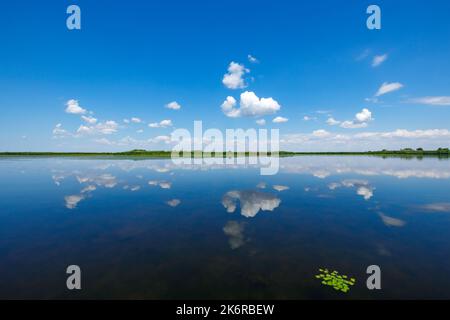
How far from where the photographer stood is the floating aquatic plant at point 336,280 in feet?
23.4

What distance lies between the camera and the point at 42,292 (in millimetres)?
6902

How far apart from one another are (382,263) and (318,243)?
256 cm

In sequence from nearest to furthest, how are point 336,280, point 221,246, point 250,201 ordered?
1. point 336,280
2. point 221,246
3. point 250,201

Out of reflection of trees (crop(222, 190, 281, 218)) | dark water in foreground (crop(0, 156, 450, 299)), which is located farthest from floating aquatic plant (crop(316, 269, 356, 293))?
reflection of trees (crop(222, 190, 281, 218))

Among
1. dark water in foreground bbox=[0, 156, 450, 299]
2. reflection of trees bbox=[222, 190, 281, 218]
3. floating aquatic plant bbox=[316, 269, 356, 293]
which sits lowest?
floating aquatic plant bbox=[316, 269, 356, 293]

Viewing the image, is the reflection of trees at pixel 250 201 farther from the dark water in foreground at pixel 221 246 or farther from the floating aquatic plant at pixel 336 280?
the floating aquatic plant at pixel 336 280

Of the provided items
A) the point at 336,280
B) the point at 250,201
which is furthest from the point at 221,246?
the point at 250,201

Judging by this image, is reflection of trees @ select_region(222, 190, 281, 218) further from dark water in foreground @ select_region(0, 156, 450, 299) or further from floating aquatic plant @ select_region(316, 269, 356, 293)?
floating aquatic plant @ select_region(316, 269, 356, 293)

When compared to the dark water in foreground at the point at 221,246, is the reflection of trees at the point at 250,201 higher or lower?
higher

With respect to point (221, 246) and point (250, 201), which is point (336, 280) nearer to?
point (221, 246)

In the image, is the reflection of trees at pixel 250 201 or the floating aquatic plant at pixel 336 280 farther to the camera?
the reflection of trees at pixel 250 201

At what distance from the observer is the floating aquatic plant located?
713 centimetres

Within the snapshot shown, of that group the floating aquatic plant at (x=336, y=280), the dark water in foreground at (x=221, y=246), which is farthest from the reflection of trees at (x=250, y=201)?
the floating aquatic plant at (x=336, y=280)

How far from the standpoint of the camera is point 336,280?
7.47 m
